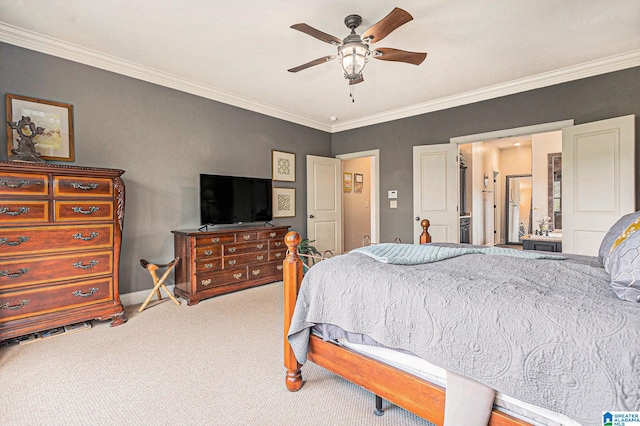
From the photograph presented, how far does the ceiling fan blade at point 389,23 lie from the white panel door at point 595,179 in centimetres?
272

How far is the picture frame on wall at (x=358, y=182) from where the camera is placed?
24.1 ft

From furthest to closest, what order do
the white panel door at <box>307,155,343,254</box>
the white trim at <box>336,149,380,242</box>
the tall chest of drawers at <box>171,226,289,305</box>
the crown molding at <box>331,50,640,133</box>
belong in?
the white panel door at <box>307,155,343,254</box> → the white trim at <box>336,149,380,242</box> → the tall chest of drawers at <box>171,226,289,305</box> → the crown molding at <box>331,50,640,133</box>

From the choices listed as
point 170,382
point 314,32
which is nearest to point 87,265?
point 170,382

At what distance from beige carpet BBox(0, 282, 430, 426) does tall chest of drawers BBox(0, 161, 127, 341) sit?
8.5 inches

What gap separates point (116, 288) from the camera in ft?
9.79

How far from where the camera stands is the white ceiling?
2.46 m

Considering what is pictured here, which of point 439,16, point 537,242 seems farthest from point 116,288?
point 537,242

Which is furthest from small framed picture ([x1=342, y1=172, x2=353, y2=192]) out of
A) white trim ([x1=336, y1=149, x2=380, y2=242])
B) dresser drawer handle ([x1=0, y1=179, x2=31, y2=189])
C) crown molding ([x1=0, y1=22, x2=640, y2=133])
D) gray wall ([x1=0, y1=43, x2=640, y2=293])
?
dresser drawer handle ([x1=0, y1=179, x2=31, y2=189])

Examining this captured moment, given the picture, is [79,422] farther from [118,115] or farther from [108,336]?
[118,115]

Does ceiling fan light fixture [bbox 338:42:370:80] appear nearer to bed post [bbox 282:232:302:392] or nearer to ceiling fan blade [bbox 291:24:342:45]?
ceiling fan blade [bbox 291:24:342:45]

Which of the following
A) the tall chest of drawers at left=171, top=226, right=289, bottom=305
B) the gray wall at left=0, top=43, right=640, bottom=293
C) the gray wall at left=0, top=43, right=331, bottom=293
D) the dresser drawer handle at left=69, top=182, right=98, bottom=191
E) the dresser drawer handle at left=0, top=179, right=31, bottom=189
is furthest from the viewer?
the tall chest of drawers at left=171, top=226, right=289, bottom=305

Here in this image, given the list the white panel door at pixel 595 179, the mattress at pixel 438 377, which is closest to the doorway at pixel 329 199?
the white panel door at pixel 595 179

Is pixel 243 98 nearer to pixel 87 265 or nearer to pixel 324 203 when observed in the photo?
pixel 324 203

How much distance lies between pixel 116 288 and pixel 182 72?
2.47 m
